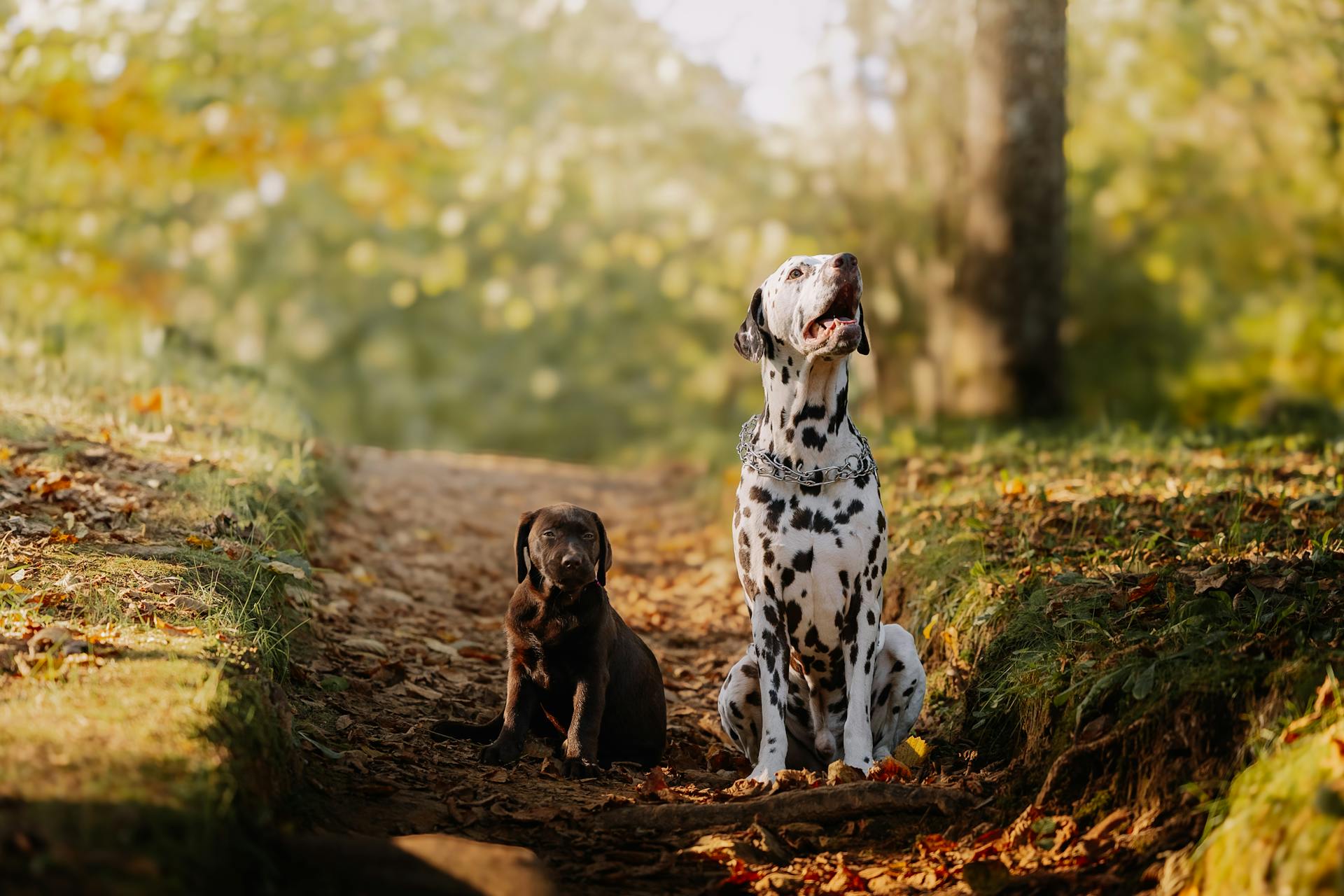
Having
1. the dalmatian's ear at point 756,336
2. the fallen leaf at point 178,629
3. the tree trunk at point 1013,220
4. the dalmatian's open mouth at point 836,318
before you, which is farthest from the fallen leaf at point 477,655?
the tree trunk at point 1013,220

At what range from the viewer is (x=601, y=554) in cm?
569

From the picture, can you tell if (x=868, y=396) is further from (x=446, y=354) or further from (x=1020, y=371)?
(x=446, y=354)

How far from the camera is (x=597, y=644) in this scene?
5.48 metres

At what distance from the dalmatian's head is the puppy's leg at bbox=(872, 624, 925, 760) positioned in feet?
Answer: 4.55

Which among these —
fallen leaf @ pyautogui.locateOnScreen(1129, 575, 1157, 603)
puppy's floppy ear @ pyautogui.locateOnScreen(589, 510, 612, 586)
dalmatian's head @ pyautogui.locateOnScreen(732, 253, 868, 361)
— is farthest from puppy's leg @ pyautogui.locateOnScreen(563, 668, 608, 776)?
fallen leaf @ pyautogui.locateOnScreen(1129, 575, 1157, 603)

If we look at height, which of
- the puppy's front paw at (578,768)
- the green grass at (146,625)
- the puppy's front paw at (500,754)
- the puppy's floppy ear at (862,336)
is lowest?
the puppy's front paw at (578,768)

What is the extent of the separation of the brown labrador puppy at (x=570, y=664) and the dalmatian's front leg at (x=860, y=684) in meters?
1.01

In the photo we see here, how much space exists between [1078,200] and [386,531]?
11.1 metres

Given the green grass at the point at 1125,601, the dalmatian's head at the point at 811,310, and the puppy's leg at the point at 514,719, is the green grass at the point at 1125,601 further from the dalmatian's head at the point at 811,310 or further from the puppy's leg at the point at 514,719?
the puppy's leg at the point at 514,719

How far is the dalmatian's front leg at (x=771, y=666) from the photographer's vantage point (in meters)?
5.25

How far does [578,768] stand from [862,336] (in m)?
2.20

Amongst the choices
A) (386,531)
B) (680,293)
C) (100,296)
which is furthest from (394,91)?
(386,531)

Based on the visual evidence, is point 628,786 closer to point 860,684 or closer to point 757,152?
point 860,684

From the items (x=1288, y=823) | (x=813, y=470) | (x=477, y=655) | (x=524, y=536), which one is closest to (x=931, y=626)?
(x=813, y=470)
